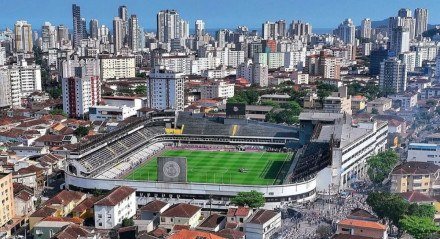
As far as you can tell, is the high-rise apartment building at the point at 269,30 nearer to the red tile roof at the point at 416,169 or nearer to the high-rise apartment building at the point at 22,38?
the high-rise apartment building at the point at 22,38

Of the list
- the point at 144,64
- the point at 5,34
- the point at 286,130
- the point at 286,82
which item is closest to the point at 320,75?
the point at 286,82

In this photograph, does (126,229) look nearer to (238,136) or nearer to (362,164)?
(362,164)

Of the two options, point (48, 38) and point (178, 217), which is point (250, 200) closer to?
point (178, 217)

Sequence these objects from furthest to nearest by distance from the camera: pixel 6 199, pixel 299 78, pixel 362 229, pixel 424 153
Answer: pixel 299 78 → pixel 424 153 → pixel 6 199 → pixel 362 229

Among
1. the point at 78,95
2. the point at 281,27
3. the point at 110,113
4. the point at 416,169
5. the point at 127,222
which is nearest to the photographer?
the point at 127,222

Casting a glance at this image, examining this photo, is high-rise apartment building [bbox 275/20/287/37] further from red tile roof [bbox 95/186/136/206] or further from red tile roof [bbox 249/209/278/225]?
red tile roof [bbox 249/209/278/225]

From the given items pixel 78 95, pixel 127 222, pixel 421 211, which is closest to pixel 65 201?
pixel 127 222

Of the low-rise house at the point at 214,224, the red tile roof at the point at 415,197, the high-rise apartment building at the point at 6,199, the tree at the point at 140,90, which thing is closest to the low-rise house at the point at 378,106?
the tree at the point at 140,90
